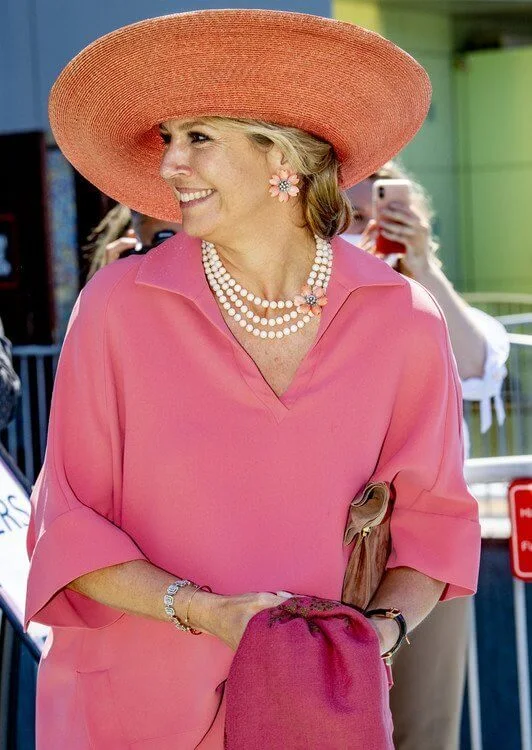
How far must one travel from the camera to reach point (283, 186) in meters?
2.08

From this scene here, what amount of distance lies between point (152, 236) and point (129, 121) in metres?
1.14

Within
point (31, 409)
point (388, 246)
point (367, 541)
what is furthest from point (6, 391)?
point (31, 409)

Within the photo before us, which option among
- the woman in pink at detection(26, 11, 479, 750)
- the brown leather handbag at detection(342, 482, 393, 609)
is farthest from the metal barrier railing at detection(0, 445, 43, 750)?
the brown leather handbag at detection(342, 482, 393, 609)

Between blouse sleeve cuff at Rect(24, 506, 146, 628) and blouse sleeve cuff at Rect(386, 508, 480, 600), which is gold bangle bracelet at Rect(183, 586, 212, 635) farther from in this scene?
blouse sleeve cuff at Rect(386, 508, 480, 600)

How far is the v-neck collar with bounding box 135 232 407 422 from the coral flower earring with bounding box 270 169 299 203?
15 cm

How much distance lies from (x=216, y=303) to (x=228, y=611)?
54 centimetres

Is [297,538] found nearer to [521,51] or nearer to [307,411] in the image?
[307,411]

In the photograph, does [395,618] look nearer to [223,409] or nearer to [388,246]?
[223,409]

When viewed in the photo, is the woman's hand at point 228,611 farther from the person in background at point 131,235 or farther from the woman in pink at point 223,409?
the person in background at point 131,235

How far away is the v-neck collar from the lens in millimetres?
1976

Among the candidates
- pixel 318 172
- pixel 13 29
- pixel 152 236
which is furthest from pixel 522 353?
pixel 318 172

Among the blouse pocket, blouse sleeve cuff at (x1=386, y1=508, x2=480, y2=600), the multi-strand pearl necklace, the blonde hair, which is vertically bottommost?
the blouse pocket

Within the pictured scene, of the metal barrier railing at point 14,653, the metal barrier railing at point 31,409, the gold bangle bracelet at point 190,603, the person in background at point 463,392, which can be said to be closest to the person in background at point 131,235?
the person in background at point 463,392

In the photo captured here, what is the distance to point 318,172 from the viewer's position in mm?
2191
